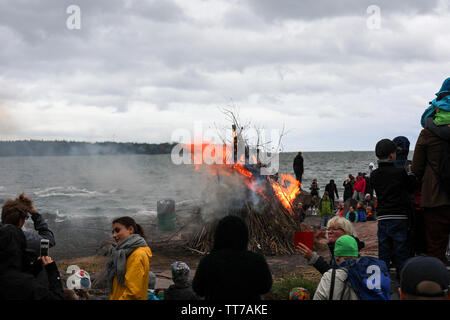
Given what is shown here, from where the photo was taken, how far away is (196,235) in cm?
1072

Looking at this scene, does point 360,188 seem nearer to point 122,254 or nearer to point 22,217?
point 122,254

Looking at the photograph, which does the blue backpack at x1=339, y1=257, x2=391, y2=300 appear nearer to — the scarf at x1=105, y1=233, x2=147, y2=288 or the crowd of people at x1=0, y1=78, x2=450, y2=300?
the crowd of people at x1=0, y1=78, x2=450, y2=300

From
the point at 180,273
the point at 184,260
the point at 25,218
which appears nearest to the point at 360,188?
the point at 184,260

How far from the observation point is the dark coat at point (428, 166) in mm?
4461

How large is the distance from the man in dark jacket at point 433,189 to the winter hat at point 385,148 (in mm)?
289

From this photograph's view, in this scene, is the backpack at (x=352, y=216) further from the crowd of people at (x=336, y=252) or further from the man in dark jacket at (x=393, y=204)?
the man in dark jacket at (x=393, y=204)

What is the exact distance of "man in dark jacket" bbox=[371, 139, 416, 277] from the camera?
478 cm

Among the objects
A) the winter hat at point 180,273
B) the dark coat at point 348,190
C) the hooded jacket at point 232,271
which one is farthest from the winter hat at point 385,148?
the dark coat at point 348,190

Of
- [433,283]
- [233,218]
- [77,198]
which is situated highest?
[233,218]

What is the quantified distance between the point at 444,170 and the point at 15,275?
3.94 m

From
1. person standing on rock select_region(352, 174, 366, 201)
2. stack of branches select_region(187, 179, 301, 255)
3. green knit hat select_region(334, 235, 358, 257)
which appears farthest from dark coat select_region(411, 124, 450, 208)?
person standing on rock select_region(352, 174, 366, 201)

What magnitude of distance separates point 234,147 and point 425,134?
20.3 feet

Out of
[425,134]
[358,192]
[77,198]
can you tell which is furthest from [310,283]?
[77,198]
